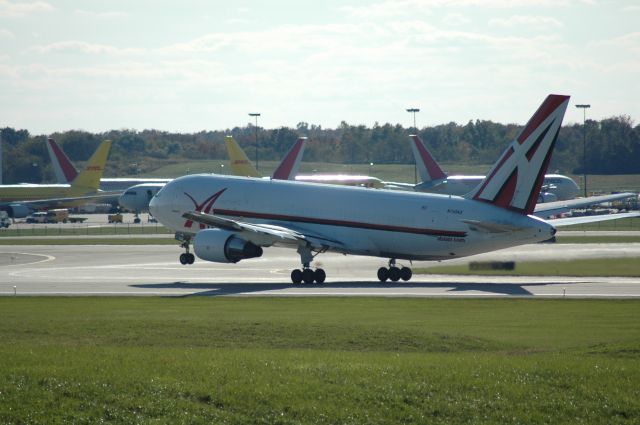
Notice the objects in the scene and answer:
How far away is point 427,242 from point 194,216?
10.8 meters

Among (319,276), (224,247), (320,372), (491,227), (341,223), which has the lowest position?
(319,276)

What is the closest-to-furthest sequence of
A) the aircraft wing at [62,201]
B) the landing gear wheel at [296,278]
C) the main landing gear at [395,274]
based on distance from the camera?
the landing gear wheel at [296,278], the main landing gear at [395,274], the aircraft wing at [62,201]

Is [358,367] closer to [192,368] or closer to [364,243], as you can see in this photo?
[192,368]

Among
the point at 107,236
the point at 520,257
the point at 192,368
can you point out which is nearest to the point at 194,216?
the point at 520,257

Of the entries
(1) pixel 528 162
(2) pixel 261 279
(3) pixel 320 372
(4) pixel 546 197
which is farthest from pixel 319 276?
(4) pixel 546 197

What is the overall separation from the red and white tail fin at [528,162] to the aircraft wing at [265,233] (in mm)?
8501

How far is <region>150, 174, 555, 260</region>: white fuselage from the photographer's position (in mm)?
47469

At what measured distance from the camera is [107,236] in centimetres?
9206

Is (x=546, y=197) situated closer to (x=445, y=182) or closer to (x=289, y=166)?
(x=445, y=182)

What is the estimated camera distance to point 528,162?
46.3 metres

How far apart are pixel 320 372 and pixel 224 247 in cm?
2707

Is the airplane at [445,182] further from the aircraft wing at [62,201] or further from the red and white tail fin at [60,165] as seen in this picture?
the red and white tail fin at [60,165]

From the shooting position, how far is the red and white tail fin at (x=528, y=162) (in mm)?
45750

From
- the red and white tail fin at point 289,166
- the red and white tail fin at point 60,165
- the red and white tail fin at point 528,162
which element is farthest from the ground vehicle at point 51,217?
the red and white tail fin at point 528,162
